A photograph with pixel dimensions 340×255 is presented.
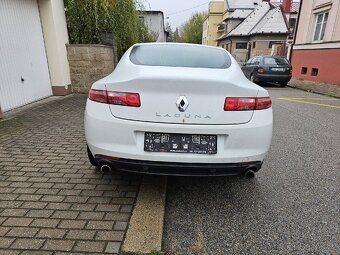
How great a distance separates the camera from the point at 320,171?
3.60 meters

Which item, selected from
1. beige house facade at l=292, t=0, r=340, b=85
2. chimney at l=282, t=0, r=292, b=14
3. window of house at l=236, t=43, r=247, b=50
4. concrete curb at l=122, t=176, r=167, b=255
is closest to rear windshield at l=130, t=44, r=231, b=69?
concrete curb at l=122, t=176, r=167, b=255

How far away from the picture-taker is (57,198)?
2.75 meters

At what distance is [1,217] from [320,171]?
144 inches

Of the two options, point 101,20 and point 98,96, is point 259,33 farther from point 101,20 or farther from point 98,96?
point 98,96

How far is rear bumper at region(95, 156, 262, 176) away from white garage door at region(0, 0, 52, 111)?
15.2 ft

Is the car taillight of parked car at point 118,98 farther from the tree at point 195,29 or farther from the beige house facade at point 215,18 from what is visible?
the tree at point 195,29

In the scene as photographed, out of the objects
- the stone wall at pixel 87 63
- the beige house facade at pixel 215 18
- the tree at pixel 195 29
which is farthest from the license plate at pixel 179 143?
the tree at pixel 195 29

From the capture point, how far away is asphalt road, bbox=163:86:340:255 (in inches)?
88.0

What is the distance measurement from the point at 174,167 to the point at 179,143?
216 mm

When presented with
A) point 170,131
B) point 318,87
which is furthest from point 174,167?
point 318,87

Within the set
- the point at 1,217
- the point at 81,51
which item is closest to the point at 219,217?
the point at 1,217

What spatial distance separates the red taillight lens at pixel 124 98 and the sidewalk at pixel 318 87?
10.7 meters

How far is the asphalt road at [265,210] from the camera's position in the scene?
224cm

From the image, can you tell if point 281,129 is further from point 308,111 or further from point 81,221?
point 81,221
